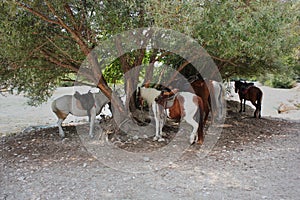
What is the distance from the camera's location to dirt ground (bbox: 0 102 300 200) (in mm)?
3100

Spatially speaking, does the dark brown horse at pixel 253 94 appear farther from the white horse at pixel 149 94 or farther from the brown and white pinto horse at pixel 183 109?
the white horse at pixel 149 94

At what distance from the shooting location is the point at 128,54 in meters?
5.55

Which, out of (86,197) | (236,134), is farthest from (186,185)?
(236,134)

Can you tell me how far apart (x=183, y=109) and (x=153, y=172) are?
4.98 ft

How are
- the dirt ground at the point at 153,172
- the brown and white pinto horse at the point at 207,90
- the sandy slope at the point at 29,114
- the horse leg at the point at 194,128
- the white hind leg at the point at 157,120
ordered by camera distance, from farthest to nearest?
the sandy slope at the point at 29,114
the brown and white pinto horse at the point at 207,90
the white hind leg at the point at 157,120
the horse leg at the point at 194,128
the dirt ground at the point at 153,172

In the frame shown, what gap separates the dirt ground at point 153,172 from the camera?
310 cm

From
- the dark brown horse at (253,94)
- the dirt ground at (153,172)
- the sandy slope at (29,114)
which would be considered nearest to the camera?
the dirt ground at (153,172)

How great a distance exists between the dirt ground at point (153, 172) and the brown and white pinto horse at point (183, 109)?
30cm

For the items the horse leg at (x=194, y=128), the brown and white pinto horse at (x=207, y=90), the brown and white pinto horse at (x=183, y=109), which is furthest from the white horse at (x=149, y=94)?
the horse leg at (x=194, y=128)

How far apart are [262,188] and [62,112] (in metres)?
3.90

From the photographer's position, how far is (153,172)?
146 inches

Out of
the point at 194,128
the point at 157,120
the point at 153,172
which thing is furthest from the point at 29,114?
the point at 153,172

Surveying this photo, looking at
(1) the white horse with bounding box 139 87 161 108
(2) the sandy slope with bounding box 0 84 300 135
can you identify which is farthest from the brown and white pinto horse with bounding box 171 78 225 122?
(2) the sandy slope with bounding box 0 84 300 135

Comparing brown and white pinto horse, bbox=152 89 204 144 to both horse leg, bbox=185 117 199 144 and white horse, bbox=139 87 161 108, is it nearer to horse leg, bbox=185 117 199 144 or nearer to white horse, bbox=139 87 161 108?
horse leg, bbox=185 117 199 144
